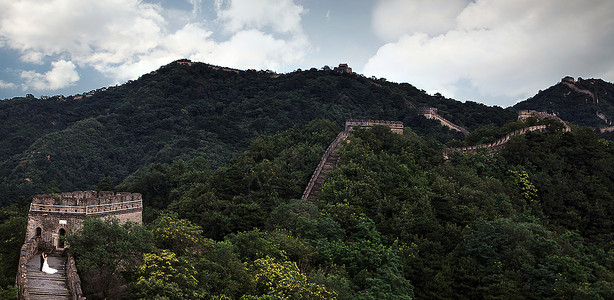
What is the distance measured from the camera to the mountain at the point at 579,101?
97.2 meters

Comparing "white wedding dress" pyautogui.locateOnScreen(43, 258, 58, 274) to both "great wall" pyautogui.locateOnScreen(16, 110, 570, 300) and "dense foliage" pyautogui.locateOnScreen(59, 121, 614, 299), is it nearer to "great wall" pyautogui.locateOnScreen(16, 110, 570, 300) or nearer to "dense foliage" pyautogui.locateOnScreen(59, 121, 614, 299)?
"great wall" pyautogui.locateOnScreen(16, 110, 570, 300)

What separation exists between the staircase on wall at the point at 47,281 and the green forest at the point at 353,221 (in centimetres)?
83

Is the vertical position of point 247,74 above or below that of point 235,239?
above

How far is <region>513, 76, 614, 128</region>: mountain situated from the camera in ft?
319

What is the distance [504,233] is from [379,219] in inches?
339

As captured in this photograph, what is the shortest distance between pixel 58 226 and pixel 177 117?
75675 mm

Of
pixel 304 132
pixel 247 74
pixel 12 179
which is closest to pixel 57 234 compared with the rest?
pixel 304 132

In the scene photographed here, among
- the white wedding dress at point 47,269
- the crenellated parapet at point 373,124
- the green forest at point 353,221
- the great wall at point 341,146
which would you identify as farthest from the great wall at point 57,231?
the crenellated parapet at point 373,124

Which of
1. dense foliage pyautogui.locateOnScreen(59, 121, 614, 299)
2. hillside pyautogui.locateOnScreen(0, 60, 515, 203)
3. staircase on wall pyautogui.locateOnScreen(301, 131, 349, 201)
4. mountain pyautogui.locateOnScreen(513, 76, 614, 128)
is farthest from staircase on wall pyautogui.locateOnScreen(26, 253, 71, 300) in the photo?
mountain pyautogui.locateOnScreen(513, 76, 614, 128)

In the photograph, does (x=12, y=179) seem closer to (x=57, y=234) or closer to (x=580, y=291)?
(x=57, y=234)

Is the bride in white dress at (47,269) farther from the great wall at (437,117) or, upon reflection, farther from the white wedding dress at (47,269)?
the great wall at (437,117)

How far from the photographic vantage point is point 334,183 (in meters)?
40.0

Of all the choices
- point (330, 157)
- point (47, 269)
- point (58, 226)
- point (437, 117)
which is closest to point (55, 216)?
point (58, 226)

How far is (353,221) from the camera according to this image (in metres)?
35.3
